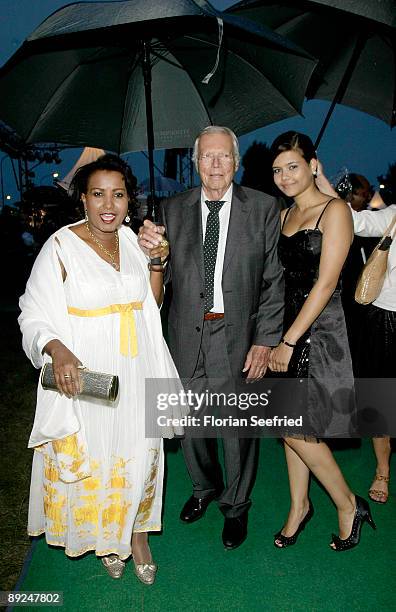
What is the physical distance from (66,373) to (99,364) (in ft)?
0.98

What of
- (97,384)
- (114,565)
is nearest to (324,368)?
(97,384)

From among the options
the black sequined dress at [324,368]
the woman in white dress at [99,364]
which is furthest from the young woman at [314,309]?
the woman in white dress at [99,364]

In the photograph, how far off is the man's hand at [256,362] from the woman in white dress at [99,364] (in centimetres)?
50

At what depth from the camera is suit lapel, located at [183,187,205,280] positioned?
2.85m

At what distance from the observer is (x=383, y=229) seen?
309cm

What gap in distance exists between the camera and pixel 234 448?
3.04 m

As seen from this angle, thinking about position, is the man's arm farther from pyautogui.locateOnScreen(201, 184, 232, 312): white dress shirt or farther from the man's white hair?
the man's white hair

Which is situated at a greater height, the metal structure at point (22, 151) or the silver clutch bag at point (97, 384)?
the metal structure at point (22, 151)

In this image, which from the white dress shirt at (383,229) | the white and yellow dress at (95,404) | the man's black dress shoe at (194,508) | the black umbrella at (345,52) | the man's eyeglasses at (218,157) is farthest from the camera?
the black umbrella at (345,52)

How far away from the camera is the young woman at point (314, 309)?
8.45 ft

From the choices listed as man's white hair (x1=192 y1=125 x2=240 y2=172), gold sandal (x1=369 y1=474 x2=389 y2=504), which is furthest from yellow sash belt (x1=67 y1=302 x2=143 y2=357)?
gold sandal (x1=369 y1=474 x2=389 y2=504)

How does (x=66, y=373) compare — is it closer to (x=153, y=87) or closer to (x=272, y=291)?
(x=272, y=291)

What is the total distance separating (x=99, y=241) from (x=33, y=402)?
11.4 feet

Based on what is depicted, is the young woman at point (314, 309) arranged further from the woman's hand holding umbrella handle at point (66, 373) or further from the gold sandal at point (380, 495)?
the woman's hand holding umbrella handle at point (66, 373)
